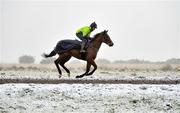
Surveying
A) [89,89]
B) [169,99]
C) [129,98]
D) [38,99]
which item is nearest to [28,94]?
[38,99]

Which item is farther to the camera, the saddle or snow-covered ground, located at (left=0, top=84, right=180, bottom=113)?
the saddle

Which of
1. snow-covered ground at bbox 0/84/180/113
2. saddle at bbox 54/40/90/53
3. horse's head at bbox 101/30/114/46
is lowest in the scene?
snow-covered ground at bbox 0/84/180/113

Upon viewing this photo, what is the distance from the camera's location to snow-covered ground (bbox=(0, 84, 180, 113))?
1642 cm

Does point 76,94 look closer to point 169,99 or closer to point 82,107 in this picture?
A: point 82,107

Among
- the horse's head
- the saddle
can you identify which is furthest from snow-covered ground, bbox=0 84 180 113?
the saddle

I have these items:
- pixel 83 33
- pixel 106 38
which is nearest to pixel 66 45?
pixel 83 33

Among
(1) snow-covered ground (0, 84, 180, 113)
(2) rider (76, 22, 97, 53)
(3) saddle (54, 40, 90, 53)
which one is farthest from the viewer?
(3) saddle (54, 40, 90, 53)

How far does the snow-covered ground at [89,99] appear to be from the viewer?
16.4 meters

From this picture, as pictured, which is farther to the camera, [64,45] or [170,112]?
[64,45]

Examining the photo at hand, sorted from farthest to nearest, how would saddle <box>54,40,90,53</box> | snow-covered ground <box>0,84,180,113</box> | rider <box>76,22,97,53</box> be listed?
saddle <box>54,40,90,53</box> → rider <box>76,22,97,53</box> → snow-covered ground <box>0,84,180,113</box>

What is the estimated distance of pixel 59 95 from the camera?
57.6 ft

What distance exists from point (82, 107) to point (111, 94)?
1561 mm

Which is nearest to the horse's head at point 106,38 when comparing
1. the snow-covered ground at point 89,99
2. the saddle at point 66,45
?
the saddle at point 66,45

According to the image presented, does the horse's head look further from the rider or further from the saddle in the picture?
the saddle
